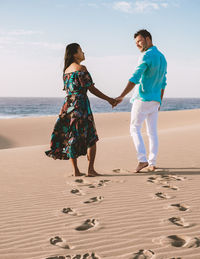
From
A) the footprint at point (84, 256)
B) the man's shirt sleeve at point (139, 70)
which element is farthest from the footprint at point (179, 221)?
the man's shirt sleeve at point (139, 70)

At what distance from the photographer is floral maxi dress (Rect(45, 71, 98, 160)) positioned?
4762 mm

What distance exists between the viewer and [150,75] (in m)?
5.13

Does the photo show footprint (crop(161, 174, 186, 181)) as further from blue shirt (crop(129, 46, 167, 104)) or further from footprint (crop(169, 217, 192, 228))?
footprint (crop(169, 217, 192, 228))

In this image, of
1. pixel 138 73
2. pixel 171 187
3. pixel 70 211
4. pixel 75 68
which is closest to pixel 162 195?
pixel 171 187

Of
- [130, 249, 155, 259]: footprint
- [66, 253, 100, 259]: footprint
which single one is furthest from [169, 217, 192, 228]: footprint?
[66, 253, 100, 259]: footprint

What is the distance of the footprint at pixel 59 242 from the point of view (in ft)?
8.95

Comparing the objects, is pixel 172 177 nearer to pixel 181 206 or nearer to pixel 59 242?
pixel 181 206

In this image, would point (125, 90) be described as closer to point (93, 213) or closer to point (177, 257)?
point (93, 213)

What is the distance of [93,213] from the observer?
3.48 m

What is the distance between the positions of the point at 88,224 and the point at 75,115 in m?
2.08

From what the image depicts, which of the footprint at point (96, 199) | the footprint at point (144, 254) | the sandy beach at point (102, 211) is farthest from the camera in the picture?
the footprint at point (96, 199)

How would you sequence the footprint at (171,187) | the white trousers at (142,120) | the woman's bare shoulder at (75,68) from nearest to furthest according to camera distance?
the footprint at (171,187) < the woman's bare shoulder at (75,68) < the white trousers at (142,120)

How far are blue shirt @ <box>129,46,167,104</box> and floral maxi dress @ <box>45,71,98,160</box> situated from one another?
866mm

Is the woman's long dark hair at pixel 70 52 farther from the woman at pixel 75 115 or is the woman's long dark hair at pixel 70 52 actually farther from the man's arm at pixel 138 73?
the man's arm at pixel 138 73
